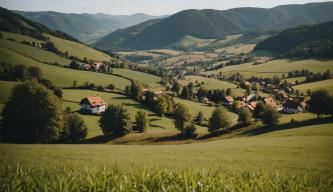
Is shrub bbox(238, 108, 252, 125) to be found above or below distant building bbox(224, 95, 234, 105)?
below

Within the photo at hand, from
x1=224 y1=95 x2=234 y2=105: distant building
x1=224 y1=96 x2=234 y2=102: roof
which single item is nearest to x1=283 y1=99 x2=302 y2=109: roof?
x1=224 y1=95 x2=234 y2=105: distant building

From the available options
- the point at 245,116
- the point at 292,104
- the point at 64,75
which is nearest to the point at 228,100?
the point at 292,104

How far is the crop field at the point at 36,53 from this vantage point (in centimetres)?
17785

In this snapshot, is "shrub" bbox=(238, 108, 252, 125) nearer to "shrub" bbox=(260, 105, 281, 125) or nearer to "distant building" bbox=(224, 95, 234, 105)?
"shrub" bbox=(260, 105, 281, 125)

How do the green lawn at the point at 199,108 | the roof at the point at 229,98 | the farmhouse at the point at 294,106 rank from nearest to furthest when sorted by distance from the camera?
the green lawn at the point at 199,108 → the farmhouse at the point at 294,106 → the roof at the point at 229,98

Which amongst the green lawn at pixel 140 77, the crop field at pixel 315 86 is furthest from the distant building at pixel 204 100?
the crop field at pixel 315 86

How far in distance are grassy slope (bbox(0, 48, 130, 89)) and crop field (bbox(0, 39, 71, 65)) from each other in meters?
18.1

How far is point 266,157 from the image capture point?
38.9 metres

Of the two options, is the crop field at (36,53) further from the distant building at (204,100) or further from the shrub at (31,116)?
the shrub at (31,116)

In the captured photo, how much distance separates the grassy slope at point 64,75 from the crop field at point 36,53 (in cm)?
1811

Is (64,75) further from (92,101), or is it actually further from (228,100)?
(228,100)

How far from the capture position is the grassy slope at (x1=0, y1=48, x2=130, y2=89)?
5610 inches

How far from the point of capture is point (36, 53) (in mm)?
185625

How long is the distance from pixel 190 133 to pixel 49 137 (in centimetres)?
3327
